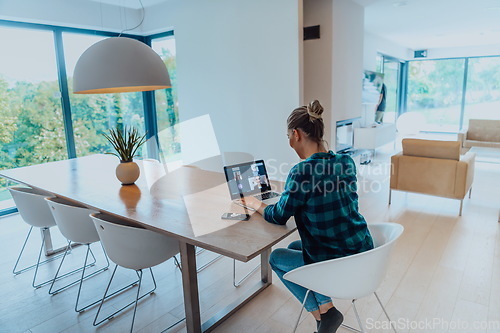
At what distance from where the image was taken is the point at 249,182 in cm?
199

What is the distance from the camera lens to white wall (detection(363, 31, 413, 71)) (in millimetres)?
7105

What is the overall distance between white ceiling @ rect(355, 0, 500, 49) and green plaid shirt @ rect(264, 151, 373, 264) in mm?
4149

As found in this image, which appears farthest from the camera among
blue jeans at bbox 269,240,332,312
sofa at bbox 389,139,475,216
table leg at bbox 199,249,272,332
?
sofa at bbox 389,139,475,216

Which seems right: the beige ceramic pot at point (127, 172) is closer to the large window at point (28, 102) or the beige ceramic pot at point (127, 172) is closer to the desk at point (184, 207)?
the desk at point (184, 207)

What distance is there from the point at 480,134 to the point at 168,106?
580 cm

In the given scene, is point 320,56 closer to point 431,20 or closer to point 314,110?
point 431,20

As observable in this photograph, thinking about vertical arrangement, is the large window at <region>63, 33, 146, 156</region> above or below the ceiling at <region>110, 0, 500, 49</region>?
below

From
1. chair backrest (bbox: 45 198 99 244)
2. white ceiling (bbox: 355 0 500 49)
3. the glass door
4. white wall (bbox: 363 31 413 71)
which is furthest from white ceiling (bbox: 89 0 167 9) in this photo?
the glass door

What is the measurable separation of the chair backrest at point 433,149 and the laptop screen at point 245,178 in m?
2.57

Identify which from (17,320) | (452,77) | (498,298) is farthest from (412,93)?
(17,320)

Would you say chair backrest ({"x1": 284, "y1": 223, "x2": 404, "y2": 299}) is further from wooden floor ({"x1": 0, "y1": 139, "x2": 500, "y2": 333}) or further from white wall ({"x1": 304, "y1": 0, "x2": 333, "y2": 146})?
white wall ({"x1": 304, "y1": 0, "x2": 333, "y2": 146})

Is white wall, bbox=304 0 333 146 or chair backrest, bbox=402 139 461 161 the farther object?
white wall, bbox=304 0 333 146

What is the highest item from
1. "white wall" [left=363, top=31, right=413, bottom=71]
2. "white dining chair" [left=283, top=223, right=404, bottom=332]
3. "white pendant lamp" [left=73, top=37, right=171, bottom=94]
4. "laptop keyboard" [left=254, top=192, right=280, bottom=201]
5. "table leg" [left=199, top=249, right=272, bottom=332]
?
"white wall" [left=363, top=31, right=413, bottom=71]

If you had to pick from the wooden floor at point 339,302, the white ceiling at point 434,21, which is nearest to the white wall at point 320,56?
the white ceiling at point 434,21
